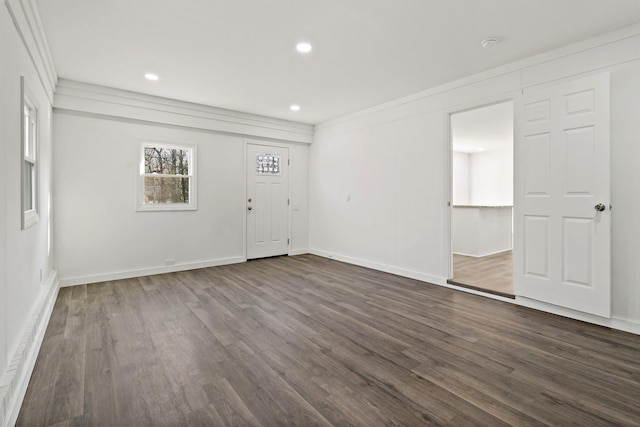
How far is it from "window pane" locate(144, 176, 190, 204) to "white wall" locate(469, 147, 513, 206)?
7485 mm

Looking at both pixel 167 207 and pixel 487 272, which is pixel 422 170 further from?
pixel 167 207

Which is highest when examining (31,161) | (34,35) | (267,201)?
(34,35)

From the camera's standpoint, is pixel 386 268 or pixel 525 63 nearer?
pixel 525 63

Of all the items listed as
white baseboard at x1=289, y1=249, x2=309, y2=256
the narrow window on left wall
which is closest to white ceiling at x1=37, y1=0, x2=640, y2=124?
the narrow window on left wall

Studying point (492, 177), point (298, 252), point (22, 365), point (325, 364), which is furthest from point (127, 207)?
point (492, 177)

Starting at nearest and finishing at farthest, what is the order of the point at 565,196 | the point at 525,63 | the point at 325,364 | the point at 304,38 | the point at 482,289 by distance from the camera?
1. the point at 325,364
2. the point at 304,38
3. the point at 565,196
4. the point at 525,63
5. the point at 482,289

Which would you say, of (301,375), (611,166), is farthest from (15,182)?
(611,166)

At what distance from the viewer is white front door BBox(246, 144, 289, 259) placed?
5875mm

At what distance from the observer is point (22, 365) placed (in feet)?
6.28

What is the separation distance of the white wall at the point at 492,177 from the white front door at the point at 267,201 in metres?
5.58

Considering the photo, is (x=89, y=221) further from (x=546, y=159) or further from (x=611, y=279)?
(x=611, y=279)

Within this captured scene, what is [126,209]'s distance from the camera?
4.58 m

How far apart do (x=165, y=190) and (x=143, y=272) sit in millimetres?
1280

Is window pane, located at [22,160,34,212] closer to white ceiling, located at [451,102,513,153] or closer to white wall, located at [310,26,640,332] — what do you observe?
white wall, located at [310,26,640,332]
